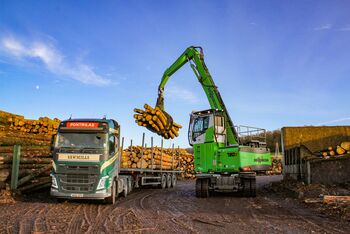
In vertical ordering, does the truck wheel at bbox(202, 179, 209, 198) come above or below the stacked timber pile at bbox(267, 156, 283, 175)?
below

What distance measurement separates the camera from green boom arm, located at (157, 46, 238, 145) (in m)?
15.5

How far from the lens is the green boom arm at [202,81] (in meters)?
15.5

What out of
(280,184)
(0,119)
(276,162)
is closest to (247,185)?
(280,184)

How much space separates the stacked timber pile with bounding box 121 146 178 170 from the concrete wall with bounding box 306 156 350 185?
8.08 meters

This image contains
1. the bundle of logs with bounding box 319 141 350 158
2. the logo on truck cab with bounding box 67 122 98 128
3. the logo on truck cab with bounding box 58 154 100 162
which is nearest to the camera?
the logo on truck cab with bounding box 58 154 100 162

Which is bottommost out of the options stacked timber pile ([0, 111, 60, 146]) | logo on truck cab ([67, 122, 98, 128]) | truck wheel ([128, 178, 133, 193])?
truck wheel ([128, 178, 133, 193])

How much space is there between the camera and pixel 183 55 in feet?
56.7

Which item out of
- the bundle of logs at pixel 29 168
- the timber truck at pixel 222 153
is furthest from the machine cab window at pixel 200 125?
the bundle of logs at pixel 29 168

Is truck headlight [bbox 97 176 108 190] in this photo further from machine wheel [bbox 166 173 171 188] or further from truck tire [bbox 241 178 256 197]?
machine wheel [bbox 166 173 171 188]

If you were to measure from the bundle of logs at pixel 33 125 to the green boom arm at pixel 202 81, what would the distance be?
24.5 feet

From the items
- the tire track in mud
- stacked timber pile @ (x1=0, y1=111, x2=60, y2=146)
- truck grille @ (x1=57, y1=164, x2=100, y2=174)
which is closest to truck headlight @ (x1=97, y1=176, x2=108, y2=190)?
truck grille @ (x1=57, y1=164, x2=100, y2=174)

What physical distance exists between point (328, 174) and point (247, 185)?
386cm

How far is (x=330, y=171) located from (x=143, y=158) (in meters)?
9.13

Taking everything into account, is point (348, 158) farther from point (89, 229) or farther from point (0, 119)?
point (0, 119)
